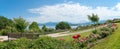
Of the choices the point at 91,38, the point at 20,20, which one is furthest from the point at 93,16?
the point at 91,38

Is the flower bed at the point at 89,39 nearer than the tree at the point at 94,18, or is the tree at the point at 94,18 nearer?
the flower bed at the point at 89,39

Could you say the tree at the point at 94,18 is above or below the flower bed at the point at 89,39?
above

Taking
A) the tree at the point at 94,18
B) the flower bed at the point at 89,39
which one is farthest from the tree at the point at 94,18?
the flower bed at the point at 89,39

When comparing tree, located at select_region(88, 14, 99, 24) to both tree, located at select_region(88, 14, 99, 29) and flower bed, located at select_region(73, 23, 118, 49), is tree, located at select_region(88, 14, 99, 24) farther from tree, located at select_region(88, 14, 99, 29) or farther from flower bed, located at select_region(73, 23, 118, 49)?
flower bed, located at select_region(73, 23, 118, 49)

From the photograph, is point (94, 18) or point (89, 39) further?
point (94, 18)

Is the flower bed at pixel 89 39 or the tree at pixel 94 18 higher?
the tree at pixel 94 18

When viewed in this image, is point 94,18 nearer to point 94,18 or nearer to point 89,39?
point 94,18

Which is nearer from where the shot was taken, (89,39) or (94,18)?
(89,39)

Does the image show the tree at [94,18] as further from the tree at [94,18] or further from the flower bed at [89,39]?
the flower bed at [89,39]

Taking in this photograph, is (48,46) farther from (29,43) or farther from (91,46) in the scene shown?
(91,46)

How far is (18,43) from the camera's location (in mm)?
9664

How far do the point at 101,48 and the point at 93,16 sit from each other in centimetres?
3158

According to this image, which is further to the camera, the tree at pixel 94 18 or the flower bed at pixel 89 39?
the tree at pixel 94 18

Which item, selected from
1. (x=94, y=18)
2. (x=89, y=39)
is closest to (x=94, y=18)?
(x=94, y=18)
